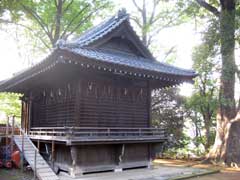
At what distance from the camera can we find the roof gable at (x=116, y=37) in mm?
11992

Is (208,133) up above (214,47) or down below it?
below

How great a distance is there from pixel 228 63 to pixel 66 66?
7.96 m

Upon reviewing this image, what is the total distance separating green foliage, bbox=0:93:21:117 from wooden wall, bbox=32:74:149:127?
13.2 meters

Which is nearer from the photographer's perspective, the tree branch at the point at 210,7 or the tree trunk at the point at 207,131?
the tree branch at the point at 210,7

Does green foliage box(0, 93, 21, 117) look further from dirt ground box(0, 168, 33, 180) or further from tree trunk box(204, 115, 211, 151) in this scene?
tree trunk box(204, 115, 211, 151)

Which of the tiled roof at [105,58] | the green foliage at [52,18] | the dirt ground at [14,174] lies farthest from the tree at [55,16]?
the dirt ground at [14,174]

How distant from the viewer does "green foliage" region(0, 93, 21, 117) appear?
2625cm

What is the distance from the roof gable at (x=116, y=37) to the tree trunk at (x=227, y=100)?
148 inches

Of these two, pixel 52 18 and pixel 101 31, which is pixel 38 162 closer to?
pixel 101 31

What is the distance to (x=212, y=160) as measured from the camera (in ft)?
50.9

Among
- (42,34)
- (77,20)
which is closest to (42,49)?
(42,34)

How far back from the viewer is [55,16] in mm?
22703

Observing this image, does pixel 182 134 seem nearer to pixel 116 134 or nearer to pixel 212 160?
pixel 212 160

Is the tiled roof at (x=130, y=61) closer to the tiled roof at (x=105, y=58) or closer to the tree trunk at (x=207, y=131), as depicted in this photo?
the tiled roof at (x=105, y=58)
